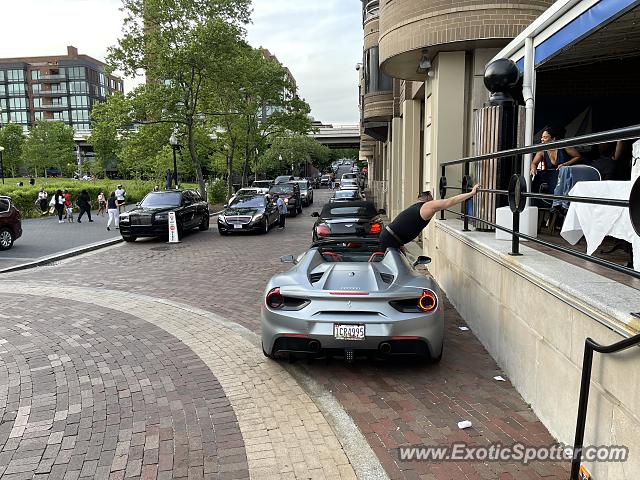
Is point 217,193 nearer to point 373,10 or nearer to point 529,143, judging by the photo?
point 373,10

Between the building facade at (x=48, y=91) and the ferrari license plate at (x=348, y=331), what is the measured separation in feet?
390

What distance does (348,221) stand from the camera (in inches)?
443

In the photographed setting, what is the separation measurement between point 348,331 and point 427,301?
80cm

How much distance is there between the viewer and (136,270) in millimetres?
11164

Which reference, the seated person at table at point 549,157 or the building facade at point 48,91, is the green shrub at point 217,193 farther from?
the building facade at point 48,91

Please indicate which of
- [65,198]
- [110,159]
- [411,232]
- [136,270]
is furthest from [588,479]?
[110,159]

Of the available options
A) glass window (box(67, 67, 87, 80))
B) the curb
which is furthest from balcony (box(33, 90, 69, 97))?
the curb

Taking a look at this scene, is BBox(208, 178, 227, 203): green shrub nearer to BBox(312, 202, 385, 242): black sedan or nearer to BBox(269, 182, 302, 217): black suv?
BBox(269, 182, 302, 217): black suv

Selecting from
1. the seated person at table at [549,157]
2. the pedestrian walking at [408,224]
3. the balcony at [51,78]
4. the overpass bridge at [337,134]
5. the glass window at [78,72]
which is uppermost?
the glass window at [78,72]

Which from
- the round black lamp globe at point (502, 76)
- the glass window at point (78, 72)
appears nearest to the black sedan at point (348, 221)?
the round black lamp globe at point (502, 76)

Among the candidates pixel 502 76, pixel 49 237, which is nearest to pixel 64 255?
pixel 49 237

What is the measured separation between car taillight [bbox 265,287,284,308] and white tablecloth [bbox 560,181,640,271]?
3093 millimetres

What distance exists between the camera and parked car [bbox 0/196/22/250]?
13719 mm

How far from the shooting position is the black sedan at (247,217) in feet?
57.3
